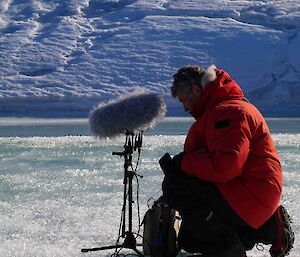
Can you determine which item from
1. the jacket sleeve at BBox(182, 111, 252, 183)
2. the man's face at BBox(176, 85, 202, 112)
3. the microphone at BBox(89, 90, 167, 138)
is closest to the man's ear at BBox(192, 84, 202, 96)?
the man's face at BBox(176, 85, 202, 112)

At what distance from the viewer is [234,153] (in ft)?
7.71

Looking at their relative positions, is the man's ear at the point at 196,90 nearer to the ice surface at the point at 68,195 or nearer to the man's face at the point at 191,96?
the man's face at the point at 191,96

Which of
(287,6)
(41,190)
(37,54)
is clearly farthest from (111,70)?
(41,190)

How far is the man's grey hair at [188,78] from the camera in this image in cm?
257

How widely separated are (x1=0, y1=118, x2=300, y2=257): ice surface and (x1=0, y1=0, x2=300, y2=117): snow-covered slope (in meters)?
16.3

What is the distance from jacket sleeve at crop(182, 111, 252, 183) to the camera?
7.73ft

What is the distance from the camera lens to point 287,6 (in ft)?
127

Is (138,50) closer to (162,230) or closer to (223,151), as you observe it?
(162,230)

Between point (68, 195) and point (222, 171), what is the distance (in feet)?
10.8

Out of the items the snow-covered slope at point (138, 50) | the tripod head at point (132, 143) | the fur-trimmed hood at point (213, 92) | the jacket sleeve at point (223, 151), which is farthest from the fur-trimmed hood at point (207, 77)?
the snow-covered slope at point (138, 50)

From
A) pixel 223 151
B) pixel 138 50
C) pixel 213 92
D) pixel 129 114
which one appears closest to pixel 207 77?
pixel 213 92

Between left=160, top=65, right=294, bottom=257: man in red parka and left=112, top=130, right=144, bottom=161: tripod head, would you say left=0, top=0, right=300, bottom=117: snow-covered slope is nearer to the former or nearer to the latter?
left=112, top=130, right=144, bottom=161: tripod head

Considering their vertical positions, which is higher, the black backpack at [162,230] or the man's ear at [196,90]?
the man's ear at [196,90]

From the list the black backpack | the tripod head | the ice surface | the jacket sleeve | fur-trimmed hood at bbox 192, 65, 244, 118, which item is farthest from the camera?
the ice surface
